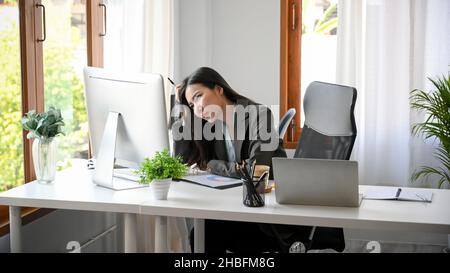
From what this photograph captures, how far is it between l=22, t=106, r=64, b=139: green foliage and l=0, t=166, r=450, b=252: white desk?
0.23m

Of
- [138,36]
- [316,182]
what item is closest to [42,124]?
[316,182]

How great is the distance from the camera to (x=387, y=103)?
157 inches

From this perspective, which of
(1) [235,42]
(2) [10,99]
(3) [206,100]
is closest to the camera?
(2) [10,99]

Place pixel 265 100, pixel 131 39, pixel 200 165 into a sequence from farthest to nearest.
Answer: pixel 265 100
pixel 131 39
pixel 200 165

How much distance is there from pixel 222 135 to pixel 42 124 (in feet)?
3.01

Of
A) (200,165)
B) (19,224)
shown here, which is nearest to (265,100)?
(200,165)

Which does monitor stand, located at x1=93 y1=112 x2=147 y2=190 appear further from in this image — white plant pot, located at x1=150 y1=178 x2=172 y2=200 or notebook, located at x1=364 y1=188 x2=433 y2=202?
notebook, located at x1=364 y1=188 x2=433 y2=202

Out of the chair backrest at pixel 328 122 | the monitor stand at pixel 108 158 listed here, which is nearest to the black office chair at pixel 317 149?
the chair backrest at pixel 328 122

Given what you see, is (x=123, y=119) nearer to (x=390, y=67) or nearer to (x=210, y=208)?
(x=210, y=208)

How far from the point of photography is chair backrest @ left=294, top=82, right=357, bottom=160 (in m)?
2.73

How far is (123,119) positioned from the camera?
257 cm

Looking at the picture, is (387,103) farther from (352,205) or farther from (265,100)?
(352,205)

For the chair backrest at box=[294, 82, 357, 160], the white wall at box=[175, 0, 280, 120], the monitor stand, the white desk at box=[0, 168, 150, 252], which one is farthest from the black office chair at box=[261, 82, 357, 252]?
the white wall at box=[175, 0, 280, 120]

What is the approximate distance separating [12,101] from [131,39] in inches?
47.0
